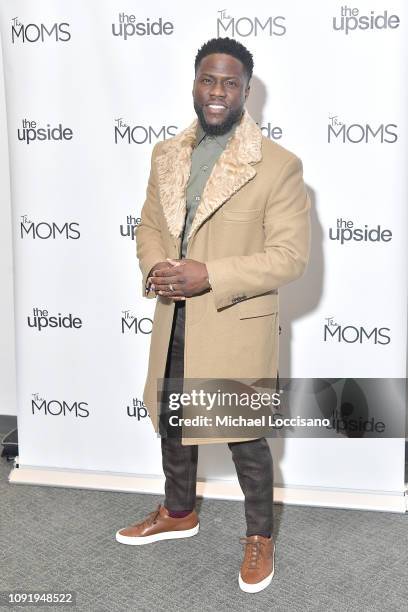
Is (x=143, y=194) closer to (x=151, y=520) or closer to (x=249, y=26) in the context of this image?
(x=249, y=26)

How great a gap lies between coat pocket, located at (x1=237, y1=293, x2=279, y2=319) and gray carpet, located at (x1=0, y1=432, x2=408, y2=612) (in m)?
0.88

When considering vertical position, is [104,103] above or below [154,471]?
above

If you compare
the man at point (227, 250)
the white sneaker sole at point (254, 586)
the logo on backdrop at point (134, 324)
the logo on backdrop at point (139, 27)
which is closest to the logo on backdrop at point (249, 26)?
the logo on backdrop at point (139, 27)

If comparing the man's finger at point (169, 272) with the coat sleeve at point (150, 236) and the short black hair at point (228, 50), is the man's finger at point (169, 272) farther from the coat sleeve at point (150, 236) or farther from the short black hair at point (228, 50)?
the short black hair at point (228, 50)

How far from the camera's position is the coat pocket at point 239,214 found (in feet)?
7.70

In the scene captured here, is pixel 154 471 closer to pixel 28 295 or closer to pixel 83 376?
pixel 83 376

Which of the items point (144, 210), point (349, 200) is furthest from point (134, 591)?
point (349, 200)

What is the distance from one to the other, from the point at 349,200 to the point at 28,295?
4.43ft

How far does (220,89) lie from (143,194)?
0.80m

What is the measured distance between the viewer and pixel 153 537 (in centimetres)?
278

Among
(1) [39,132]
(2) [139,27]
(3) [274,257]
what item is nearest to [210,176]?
(3) [274,257]

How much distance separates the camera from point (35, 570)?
2584 millimetres

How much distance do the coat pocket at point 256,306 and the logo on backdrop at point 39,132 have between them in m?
1.13

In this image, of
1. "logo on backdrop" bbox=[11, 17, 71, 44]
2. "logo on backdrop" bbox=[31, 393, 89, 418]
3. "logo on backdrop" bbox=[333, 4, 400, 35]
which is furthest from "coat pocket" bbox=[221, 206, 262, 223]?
"logo on backdrop" bbox=[31, 393, 89, 418]
